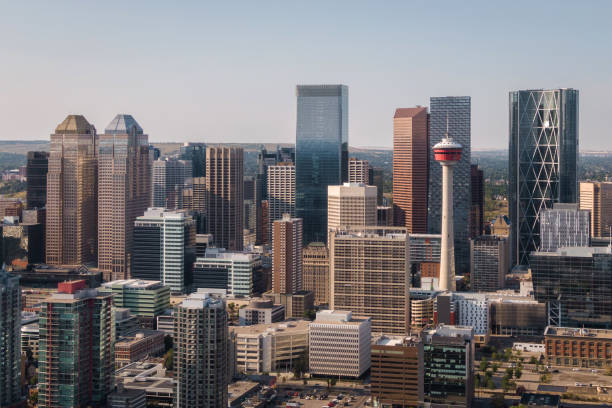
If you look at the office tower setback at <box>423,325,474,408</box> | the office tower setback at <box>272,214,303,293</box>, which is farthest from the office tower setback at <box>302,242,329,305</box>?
the office tower setback at <box>423,325,474,408</box>

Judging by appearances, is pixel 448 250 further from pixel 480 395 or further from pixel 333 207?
pixel 480 395

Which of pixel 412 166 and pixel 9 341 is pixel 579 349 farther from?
pixel 412 166

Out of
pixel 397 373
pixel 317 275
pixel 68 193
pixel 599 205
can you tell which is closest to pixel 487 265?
pixel 317 275

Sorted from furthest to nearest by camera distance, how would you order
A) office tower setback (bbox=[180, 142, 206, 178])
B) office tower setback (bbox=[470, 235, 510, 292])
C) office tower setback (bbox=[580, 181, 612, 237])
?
office tower setback (bbox=[180, 142, 206, 178]) < office tower setback (bbox=[580, 181, 612, 237]) < office tower setback (bbox=[470, 235, 510, 292])

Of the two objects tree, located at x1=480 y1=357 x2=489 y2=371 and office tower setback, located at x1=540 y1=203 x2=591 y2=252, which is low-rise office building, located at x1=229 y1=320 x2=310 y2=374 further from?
office tower setback, located at x1=540 y1=203 x2=591 y2=252

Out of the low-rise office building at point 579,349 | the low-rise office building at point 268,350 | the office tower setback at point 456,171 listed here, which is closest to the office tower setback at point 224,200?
the office tower setback at point 456,171

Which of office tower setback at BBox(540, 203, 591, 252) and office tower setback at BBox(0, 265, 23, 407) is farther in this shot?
office tower setback at BBox(540, 203, 591, 252)
